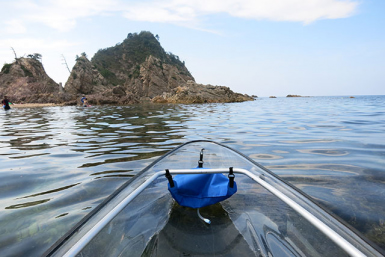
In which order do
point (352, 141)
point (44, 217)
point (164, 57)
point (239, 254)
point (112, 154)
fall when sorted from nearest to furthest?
point (239, 254)
point (44, 217)
point (112, 154)
point (352, 141)
point (164, 57)

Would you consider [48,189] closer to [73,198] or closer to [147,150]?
[73,198]

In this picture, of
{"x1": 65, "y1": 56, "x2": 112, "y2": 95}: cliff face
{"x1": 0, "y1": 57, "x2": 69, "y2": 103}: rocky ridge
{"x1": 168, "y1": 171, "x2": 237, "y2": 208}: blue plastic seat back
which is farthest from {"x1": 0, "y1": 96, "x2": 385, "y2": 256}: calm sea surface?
{"x1": 65, "y1": 56, "x2": 112, "y2": 95}: cliff face

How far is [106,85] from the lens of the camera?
173ft

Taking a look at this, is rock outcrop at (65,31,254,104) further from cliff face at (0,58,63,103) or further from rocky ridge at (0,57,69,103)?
cliff face at (0,58,63,103)

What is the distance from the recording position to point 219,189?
1707mm

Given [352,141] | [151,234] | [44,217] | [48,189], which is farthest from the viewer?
[352,141]

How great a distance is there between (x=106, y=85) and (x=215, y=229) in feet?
185

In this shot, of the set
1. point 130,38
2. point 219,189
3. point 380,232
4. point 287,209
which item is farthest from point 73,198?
point 130,38

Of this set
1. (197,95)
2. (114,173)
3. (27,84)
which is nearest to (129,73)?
(27,84)

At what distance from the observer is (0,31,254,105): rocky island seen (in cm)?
3013

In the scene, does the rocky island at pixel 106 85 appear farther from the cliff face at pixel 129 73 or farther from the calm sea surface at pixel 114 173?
the calm sea surface at pixel 114 173

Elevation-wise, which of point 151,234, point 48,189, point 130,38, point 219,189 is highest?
point 130,38

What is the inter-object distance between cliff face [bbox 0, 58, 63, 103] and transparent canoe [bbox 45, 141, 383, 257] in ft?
107

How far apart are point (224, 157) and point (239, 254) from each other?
1.59 metres
